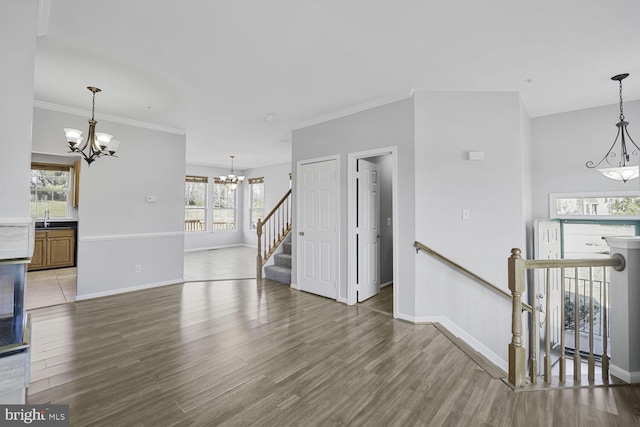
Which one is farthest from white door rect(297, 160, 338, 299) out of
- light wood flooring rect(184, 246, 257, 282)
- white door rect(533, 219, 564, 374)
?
white door rect(533, 219, 564, 374)

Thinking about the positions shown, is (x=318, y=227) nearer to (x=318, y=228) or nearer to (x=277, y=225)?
(x=318, y=228)

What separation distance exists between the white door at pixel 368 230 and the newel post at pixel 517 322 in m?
2.15

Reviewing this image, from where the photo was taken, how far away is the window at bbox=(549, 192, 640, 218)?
12.4ft

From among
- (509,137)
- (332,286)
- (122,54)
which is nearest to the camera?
(122,54)

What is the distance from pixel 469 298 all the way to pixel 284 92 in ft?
11.2

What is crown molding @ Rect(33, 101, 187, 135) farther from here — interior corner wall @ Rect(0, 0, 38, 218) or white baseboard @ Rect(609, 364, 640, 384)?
white baseboard @ Rect(609, 364, 640, 384)

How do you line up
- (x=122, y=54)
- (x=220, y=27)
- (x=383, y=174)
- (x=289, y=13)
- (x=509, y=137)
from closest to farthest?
(x=289, y=13) < (x=220, y=27) < (x=122, y=54) < (x=509, y=137) < (x=383, y=174)

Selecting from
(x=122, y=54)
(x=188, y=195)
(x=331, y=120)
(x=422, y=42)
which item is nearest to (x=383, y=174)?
(x=331, y=120)

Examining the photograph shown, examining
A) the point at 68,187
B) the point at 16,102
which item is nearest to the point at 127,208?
the point at 16,102

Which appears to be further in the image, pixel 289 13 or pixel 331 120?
pixel 331 120

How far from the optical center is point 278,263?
18.6ft

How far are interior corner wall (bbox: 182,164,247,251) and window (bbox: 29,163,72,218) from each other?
9.58 ft

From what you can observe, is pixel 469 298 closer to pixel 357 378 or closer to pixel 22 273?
pixel 357 378

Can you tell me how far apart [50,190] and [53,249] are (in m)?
1.39
